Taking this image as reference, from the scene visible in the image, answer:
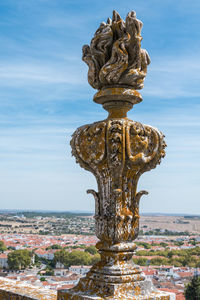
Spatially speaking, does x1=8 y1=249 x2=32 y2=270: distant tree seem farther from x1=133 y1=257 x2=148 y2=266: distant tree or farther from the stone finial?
the stone finial

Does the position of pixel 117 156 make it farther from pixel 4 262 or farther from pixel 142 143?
pixel 4 262

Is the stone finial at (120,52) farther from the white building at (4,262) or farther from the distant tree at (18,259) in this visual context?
the white building at (4,262)

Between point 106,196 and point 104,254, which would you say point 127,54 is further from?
point 104,254

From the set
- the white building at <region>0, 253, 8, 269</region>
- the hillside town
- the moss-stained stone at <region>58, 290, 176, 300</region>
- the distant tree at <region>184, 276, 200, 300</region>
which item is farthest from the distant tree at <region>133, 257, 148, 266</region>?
the moss-stained stone at <region>58, 290, 176, 300</region>

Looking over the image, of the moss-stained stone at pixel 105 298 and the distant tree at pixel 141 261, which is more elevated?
the moss-stained stone at pixel 105 298

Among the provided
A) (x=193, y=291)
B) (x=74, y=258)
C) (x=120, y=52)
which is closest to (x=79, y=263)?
(x=74, y=258)

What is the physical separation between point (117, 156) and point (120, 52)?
0.67 meters

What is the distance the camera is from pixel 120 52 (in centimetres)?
277

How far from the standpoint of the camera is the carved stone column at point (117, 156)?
2625 millimetres

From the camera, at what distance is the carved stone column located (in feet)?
8.61

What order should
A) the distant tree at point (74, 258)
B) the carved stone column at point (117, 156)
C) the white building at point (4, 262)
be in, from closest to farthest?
1. the carved stone column at point (117, 156)
2. the distant tree at point (74, 258)
3. the white building at point (4, 262)

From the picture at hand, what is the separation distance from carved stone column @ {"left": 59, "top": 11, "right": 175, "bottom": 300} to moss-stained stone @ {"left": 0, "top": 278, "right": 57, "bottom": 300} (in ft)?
2.94

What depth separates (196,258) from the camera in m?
81.5

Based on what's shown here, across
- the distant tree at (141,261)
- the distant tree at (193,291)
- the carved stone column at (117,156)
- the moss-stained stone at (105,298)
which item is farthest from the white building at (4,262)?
the carved stone column at (117,156)
